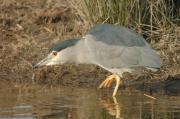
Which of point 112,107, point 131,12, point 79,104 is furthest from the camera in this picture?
point 131,12

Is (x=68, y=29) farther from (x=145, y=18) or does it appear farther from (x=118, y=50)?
(x=118, y=50)

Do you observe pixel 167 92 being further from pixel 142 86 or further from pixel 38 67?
pixel 38 67

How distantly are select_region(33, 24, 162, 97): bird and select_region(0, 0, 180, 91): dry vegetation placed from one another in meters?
0.65

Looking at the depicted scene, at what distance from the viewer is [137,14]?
1117 cm

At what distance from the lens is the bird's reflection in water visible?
321 inches

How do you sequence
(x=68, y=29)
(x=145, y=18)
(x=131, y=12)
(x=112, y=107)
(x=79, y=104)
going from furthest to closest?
(x=68, y=29) < (x=145, y=18) < (x=131, y=12) < (x=79, y=104) < (x=112, y=107)

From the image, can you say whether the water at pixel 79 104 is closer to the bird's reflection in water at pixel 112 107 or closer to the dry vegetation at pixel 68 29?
the bird's reflection in water at pixel 112 107

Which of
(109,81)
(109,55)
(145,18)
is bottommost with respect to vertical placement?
(109,81)

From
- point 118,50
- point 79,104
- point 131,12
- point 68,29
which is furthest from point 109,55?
point 68,29

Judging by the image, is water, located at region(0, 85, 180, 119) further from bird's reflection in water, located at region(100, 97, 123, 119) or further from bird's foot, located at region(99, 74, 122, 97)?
bird's foot, located at region(99, 74, 122, 97)

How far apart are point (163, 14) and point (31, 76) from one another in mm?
2511

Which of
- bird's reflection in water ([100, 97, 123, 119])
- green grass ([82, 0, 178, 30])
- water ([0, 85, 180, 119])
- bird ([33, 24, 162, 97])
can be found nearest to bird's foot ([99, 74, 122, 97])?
bird ([33, 24, 162, 97])

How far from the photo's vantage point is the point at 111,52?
938 centimetres

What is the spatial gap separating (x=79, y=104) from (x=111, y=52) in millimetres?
1047
